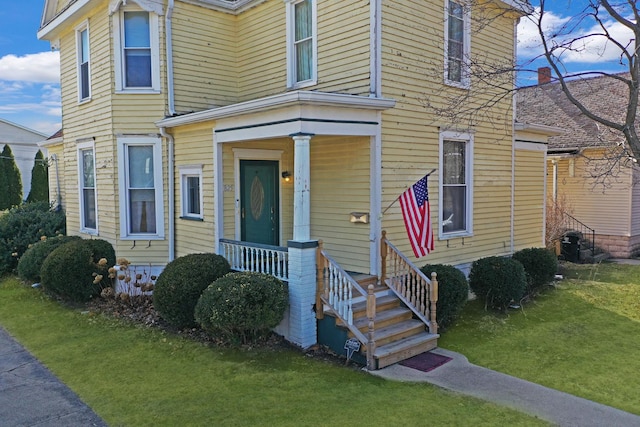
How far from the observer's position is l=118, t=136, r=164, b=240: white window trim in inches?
411

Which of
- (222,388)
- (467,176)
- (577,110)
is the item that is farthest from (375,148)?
(577,110)

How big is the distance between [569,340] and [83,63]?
39.0 ft

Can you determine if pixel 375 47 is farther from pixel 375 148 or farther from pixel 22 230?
pixel 22 230

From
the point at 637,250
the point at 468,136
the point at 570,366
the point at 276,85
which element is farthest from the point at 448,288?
the point at 637,250

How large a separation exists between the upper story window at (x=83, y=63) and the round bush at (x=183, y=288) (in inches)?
225

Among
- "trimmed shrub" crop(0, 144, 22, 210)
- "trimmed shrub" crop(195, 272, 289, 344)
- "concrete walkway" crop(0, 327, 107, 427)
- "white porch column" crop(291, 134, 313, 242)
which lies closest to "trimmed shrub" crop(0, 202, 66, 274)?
"concrete walkway" crop(0, 327, 107, 427)

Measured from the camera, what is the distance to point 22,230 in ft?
43.2

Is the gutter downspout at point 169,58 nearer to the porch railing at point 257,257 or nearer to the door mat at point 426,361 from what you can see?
the porch railing at point 257,257

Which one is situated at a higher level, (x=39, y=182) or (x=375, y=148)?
(x=375, y=148)

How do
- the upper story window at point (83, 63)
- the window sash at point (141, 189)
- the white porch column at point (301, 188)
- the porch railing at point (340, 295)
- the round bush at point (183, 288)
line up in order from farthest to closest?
1. the upper story window at point (83, 63)
2. the window sash at point (141, 189)
3. the round bush at point (183, 288)
4. the white porch column at point (301, 188)
5. the porch railing at point (340, 295)

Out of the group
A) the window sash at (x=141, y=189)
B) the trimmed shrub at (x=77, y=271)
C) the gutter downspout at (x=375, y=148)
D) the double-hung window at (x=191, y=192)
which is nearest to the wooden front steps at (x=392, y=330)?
the gutter downspout at (x=375, y=148)

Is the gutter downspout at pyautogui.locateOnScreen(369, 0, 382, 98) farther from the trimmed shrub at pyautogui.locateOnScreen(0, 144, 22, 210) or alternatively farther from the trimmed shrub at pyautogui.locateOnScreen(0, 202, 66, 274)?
the trimmed shrub at pyautogui.locateOnScreen(0, 144, 22, 210)

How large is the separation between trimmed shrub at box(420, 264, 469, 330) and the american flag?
0.76 m

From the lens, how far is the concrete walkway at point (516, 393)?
5.36m
